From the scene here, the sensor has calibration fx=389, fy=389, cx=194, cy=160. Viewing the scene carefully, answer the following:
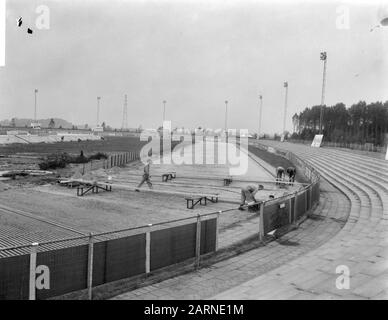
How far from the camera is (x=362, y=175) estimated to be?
24.0 m

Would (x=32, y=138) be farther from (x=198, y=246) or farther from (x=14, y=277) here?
(x=14, y=277)

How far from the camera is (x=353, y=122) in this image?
348 feet

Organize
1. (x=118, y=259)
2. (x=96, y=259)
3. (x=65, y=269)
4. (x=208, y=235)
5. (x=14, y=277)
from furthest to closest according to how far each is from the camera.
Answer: (x=208, y=235), (x=118, y=259), (x=96, y=259), (x=65, y=269), (x=14, y=277)

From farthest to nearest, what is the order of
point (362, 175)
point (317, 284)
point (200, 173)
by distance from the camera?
point (200, 173)
point (362, 175)
point (317, 284)

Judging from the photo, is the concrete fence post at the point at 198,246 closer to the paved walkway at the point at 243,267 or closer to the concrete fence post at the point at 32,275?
the paved walkway at the point at 243,267

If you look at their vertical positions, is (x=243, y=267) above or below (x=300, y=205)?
below

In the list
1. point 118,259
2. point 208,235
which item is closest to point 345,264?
point 208,235

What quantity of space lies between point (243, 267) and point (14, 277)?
16.0 ft

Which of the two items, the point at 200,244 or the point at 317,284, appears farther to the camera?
the point at 200,244

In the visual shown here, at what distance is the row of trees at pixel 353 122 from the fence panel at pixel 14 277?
77256mm
